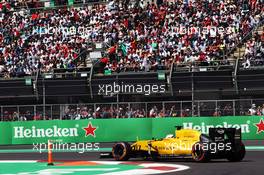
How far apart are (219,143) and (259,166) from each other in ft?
6.58

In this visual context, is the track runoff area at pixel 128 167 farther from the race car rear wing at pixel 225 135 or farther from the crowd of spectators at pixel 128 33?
the crowd of spectators at pixel 128 33

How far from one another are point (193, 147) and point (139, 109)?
1287 centimetres

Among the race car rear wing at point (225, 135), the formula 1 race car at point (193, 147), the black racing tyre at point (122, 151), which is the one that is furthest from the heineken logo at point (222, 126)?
the race car rear wing at point (225, 135)

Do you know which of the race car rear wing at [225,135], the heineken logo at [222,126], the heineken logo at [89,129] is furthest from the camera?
the heineken logo at [89,129]

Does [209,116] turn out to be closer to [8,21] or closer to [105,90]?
[105,90]

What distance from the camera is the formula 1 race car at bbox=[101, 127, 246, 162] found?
19812 millimetres

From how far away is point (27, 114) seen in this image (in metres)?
34.0

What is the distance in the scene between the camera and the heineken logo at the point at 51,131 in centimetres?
3378

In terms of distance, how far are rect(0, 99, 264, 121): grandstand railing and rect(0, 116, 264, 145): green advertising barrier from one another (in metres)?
0.29

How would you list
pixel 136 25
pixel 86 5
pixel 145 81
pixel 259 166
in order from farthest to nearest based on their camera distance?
pixel 86 5 → pixel 136 25 → pixel 145 81 → pixel 259 166

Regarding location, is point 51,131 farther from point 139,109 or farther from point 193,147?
point 193,147

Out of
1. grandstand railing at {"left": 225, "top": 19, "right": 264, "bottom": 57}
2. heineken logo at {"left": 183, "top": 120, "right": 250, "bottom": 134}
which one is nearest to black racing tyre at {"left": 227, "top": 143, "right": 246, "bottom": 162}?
heineken logo at {"left": 183, "top": 120, "right": 250, "bottom": 134}

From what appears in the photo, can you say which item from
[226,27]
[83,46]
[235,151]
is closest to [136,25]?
[83,46]

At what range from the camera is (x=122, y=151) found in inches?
851
